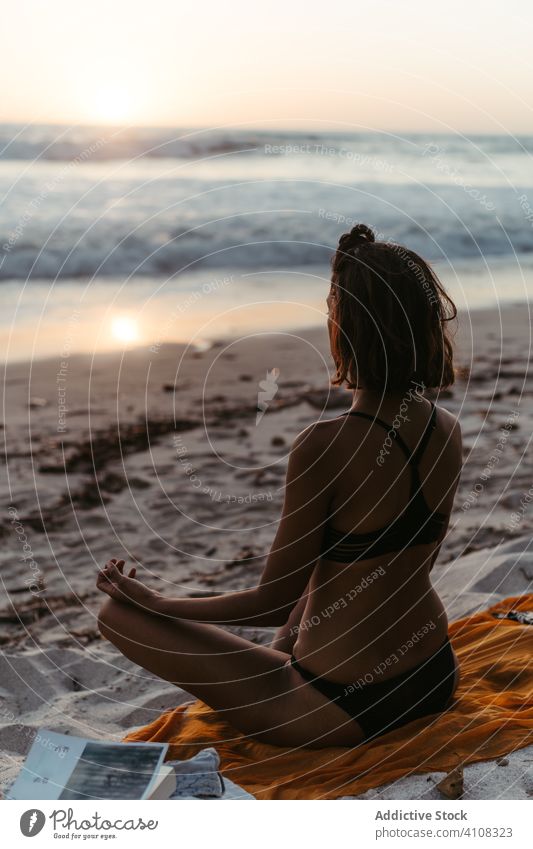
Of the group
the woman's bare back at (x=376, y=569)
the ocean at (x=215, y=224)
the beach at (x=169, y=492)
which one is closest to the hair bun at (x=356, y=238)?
the woman's bare back at (x=376, y=569)

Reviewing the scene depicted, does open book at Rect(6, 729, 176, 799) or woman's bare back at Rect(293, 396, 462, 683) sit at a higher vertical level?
woman's bare back at Rect(293, 396, 462, 683)

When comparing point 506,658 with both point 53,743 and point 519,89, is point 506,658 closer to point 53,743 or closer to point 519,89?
point 53,743

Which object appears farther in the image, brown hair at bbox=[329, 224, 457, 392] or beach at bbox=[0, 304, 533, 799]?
beach at bbox=[0, 304, 533, 799]

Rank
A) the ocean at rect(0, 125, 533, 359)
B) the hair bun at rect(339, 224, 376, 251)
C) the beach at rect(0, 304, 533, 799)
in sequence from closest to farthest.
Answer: the hair bun at rect(339, 224, 376, 251), the beach at rect(0, 304, 533, 799), the ocean at rect(0, 125, 533, 359)

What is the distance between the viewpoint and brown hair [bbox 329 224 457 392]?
2.53 meters

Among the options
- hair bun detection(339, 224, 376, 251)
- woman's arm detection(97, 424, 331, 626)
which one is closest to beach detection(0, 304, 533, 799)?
woman's arm detection(97, 424, 331, 626)

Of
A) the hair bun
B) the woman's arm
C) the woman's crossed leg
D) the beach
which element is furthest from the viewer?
the beach

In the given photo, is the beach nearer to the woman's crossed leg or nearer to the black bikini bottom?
the black bikini bottom

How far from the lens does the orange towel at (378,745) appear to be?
2.70m

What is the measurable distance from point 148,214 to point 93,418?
20.4ft

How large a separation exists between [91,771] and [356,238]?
1693mm

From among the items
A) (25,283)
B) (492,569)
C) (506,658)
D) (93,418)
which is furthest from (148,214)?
(506,658)

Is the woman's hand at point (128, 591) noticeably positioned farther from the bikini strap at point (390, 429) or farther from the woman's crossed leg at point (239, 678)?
the bikini strap at point (390, 429)

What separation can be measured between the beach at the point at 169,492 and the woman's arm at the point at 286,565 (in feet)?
2.17
